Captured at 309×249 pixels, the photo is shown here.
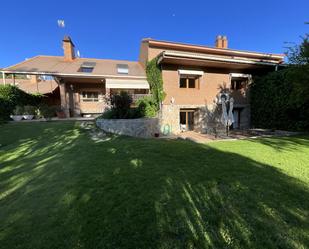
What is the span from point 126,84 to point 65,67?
29.4 feet

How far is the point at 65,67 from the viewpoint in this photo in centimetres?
2277

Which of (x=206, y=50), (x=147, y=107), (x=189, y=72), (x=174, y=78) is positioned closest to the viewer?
(x=147, y=107)

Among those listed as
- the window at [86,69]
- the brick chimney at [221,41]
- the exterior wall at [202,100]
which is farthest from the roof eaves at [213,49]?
the window at [86,69]

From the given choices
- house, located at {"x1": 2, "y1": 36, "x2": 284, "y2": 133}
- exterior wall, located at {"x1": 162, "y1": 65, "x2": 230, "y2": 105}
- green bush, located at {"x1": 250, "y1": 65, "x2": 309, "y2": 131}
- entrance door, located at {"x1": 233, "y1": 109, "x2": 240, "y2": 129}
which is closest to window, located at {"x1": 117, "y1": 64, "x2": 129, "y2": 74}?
house, located at {"x1": 2, "y1": 36, "x2": 284, "y2": 133}

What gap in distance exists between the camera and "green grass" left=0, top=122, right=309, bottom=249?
3139 millimetres

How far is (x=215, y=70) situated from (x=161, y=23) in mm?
18635

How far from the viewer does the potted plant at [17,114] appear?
62.7 feet

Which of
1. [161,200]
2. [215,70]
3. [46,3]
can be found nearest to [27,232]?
[161,200]

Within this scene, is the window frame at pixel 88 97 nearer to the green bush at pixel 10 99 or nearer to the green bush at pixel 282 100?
the green bush at pixel 10 99

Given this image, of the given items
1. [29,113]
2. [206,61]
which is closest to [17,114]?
[29,113]

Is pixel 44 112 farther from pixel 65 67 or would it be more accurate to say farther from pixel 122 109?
pixel 122 109

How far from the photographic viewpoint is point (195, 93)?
18.6 meters

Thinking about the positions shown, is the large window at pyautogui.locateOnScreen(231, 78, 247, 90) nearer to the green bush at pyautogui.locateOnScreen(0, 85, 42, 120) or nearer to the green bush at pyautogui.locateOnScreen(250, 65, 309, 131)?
the green bush at pyautogui.locateOnScreen(250, 65, 309, 131)

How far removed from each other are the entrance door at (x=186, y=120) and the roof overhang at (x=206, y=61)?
5087 mm
